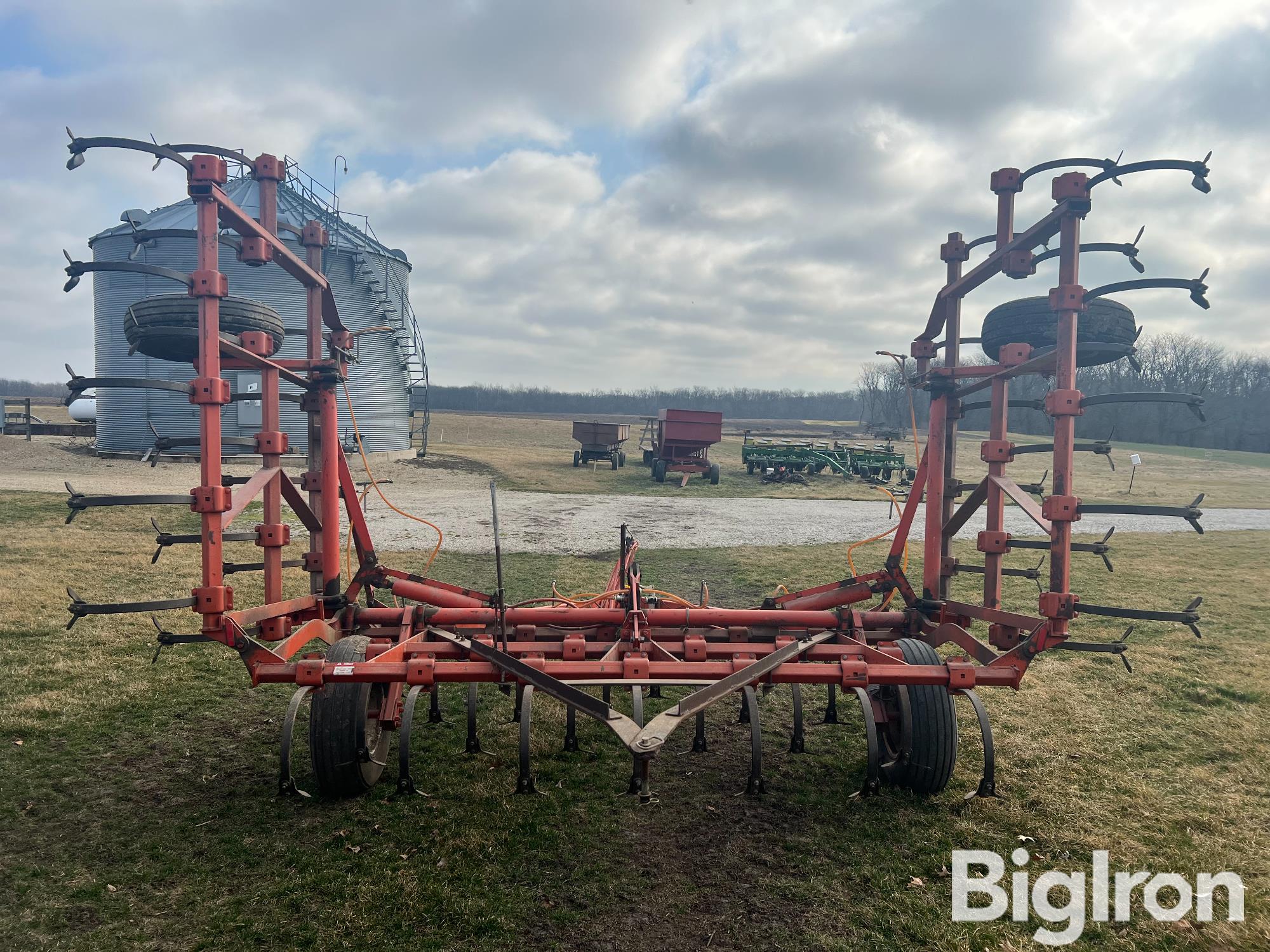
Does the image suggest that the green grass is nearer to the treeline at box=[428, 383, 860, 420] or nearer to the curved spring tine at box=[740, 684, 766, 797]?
the curved spring tine at box=[740, 684, 766, 797]

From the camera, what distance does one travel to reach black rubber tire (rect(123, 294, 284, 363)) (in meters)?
4.36

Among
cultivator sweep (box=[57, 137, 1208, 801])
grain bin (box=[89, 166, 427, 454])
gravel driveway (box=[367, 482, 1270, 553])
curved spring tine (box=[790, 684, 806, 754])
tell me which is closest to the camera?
cultivator sweep (box=[57, 137, 1208, 801])

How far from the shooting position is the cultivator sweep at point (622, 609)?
150 inches

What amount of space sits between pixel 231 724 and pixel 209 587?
2168 mm

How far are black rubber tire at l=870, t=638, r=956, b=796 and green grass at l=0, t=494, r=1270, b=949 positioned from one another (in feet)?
0.47

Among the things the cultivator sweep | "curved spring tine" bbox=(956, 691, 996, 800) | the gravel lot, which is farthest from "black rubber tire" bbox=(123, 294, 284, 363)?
the gravel lot

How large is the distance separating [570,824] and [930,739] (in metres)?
2.13

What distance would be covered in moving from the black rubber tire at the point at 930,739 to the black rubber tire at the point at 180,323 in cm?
460

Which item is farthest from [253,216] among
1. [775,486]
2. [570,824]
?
[570,824]

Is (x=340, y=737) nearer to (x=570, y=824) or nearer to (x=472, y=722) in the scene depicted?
(x=472, y=722)

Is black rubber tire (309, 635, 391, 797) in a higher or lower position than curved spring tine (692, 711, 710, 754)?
higher

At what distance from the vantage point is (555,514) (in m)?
18.3

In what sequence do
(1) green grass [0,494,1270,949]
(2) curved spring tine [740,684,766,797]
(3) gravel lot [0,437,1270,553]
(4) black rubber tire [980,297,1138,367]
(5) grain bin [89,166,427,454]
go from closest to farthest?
(1) green grass [0,494,1270,949]
(2) curved spring tine [740,684,766,797]
(4) black rubber tire [980,297,1138,367]
(3) gravel lot [0,437,1270,553]
(5) grain bin [89,166,427,454]

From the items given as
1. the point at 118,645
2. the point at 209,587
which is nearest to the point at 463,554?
the point at 118,645
